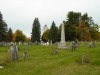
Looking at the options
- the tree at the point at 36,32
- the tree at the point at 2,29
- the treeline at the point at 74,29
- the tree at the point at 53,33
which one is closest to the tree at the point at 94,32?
the treeline at the point at 74,29

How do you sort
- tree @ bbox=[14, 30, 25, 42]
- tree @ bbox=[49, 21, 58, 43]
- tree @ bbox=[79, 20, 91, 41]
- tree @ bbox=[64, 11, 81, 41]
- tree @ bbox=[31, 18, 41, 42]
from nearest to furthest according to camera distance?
tree @ bbox=[79, 20, 91, 41] < tree @ bbox=[64, 11, 81, 41] < tree @ bbox=[49, 21, 58, 43] < tree @ bbox=[31, 18, 41, 42] < tree @ bbox=[14, 30, 25, 42]

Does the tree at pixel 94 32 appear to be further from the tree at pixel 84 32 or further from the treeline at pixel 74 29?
the tree at pixel 84 32

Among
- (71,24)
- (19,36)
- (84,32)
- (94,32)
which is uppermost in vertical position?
(71,24)

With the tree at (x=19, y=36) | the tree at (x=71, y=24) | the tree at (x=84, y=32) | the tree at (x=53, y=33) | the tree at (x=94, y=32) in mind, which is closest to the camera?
the tree at (x=84, y=32)

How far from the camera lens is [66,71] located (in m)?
22.6

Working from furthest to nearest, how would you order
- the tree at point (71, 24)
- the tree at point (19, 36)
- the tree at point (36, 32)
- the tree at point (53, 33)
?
1. the tree at point (19, 36)
2. the tree at point (36, 32)
3. the tree at point (53, 33)
4. the tree at point (71, 24)

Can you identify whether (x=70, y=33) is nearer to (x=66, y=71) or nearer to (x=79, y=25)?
(x=79, y=25)

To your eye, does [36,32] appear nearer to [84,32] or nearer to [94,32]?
[84,32]

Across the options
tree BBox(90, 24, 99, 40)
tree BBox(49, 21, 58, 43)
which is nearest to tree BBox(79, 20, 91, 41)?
tree BBox(90, 24, 99, 40)

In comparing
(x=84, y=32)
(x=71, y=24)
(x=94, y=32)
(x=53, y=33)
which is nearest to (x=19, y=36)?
(x=53, y=33)

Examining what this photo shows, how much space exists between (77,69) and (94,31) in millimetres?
88396

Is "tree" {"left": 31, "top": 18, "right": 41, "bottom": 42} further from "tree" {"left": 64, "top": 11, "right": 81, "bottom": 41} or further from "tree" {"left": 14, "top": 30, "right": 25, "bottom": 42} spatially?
"tree" {"left": 14, "top": 30, "right": 25, "bottom": 42}

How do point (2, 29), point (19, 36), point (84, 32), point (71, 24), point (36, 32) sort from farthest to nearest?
1. point (19, 36)
2. point (36, 32)
3. point (71, 24)
4. point (84, 32)
5. point (2, 29)

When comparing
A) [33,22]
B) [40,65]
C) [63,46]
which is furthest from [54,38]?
[40,65]
